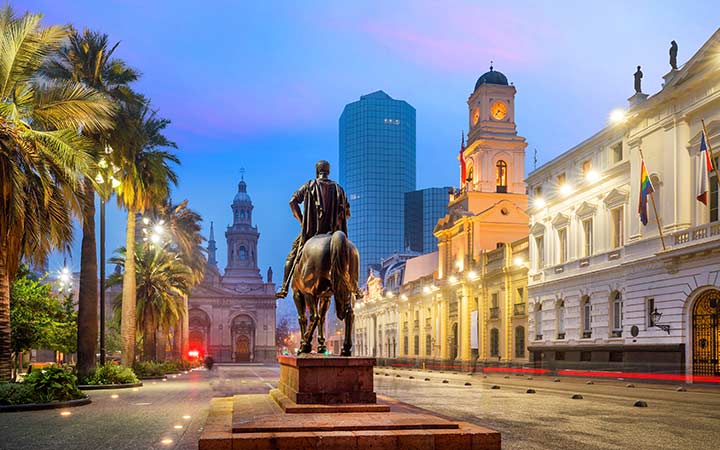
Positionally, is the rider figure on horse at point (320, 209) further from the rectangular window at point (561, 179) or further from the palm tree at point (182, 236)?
the palm tree at point (182, 236)

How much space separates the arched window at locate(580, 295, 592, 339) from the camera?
1601 inches

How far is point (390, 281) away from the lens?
106 m

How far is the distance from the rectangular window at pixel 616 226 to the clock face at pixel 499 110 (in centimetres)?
Result: 3326

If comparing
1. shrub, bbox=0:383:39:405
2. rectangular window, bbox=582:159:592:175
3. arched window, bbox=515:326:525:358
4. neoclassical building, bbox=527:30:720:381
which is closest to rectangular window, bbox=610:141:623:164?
neoclassical building, bbox=527:30:720:381

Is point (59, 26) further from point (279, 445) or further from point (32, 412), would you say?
point (279, 445)

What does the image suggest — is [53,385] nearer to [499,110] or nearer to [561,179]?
[561,179]

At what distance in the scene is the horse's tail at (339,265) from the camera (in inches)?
479

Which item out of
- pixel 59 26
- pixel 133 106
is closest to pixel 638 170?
pixel 133 106

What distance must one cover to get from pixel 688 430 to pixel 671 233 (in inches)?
771

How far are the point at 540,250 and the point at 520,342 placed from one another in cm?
785

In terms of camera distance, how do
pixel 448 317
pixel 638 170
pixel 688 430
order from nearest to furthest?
1. pixel 688 430
2. pixel 638 170
3. pixel 448 317

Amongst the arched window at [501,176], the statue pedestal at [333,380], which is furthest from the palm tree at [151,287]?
the statue pedestal at [333,380]

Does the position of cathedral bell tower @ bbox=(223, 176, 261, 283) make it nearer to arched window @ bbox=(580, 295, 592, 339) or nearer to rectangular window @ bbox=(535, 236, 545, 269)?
rectangular window @ bbox=(535, 236, 545, 269)

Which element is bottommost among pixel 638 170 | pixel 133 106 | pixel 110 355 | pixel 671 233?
pixel 110 355
